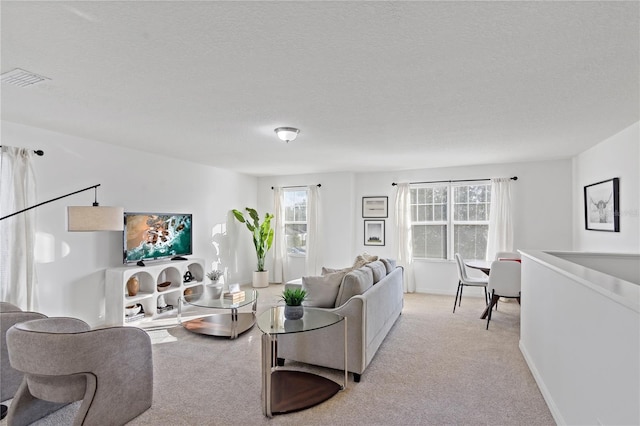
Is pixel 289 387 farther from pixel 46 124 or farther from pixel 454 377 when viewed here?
pixel 46 124

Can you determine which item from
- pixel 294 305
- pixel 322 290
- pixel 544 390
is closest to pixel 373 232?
pixel 322 290

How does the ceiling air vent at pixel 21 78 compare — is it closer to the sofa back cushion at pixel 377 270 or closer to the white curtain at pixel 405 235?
the sofa back cushion at pixel 377 270

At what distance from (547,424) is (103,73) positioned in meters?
3.82

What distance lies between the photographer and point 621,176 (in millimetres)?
3711

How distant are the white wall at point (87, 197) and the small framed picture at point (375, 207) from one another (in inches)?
125

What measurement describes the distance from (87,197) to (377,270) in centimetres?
366

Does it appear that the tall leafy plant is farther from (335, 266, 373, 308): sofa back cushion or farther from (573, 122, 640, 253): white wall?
(573, 122, 640, 253): white wall

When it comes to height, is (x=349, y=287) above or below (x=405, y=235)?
below

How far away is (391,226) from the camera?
661 centimetres

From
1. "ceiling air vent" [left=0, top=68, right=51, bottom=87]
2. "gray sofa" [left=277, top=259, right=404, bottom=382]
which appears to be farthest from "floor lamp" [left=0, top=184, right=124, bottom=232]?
"gray sofa" [left=277, top=259, right=404, bottom=382]

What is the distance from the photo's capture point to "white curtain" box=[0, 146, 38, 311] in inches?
131

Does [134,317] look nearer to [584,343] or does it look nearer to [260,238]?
[260,238]

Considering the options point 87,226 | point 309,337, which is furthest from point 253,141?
point 309,337

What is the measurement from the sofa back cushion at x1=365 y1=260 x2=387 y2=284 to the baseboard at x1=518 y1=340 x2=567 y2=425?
1.58 m
